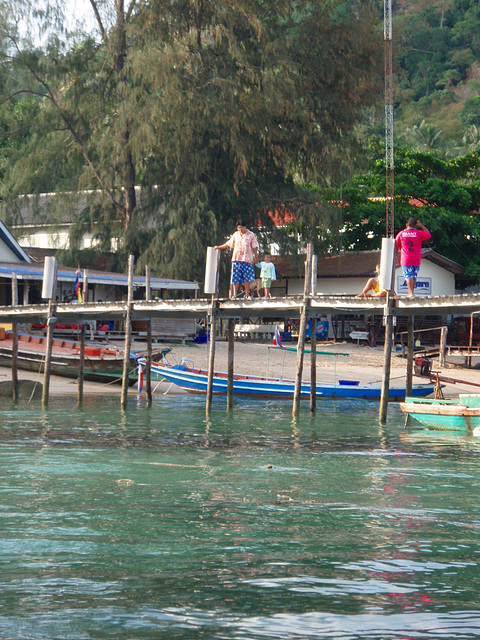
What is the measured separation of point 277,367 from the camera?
33.1 m

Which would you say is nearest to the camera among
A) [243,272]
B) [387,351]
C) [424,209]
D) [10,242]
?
[387,351]

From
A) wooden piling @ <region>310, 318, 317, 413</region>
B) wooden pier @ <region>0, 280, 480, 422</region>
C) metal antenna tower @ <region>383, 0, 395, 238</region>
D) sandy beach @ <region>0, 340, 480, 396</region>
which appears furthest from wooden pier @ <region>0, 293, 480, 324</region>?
metal antenna tower @ <region>383, 0, 395, 238</region>

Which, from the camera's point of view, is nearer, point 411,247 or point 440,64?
point 411,247

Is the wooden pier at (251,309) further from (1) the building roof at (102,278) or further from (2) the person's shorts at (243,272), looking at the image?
(1) the building roof at (102,278)

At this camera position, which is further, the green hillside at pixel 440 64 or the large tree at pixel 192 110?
the green hillside at pixel 440 64

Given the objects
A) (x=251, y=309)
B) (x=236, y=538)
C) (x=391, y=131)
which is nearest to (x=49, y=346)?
(x=251, y=309)

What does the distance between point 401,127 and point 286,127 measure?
64.7m

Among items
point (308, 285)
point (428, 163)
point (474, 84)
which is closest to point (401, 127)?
point (474, 84)

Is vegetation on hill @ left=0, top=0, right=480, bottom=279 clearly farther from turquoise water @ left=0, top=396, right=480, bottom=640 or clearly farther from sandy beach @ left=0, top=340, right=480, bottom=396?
turquoise water @ left=0, top=396, right=480, bottom=640

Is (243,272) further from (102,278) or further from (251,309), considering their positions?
(102,278)

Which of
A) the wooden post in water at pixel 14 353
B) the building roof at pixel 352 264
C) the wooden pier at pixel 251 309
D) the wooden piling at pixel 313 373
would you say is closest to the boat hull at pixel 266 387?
A: the wooden piling at pixel 313 373

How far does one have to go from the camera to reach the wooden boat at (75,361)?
93.5ft

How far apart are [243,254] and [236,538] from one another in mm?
10885

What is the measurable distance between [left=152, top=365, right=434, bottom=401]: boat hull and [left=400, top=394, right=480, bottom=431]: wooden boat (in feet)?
22.7
